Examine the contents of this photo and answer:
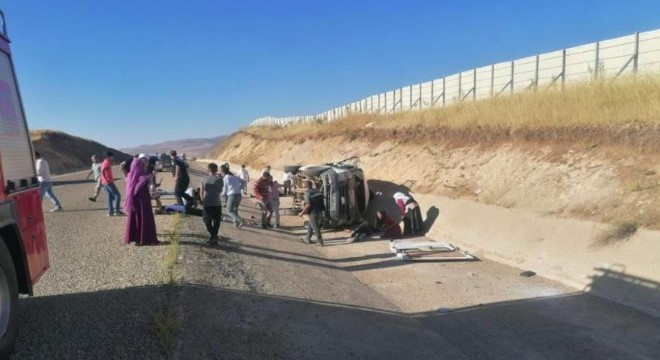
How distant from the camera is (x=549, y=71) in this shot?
21.6 m

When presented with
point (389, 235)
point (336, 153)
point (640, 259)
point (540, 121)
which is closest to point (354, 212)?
point (389, 235)

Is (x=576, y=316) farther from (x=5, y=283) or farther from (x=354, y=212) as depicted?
(x=354, y=212)

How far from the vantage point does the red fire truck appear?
13.9 ft

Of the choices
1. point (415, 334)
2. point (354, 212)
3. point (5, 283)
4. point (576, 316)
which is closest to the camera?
point (5, 283)

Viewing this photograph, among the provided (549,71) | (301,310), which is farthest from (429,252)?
(549,71)

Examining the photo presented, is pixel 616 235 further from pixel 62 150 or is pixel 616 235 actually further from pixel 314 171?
pixel 62 150

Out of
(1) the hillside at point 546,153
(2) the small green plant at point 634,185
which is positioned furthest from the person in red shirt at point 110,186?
(2) the small green plant at point 634,185

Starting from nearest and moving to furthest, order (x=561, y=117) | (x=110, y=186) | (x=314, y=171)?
(x=561, y=117), (x=110, y=186), (x=314, y=171)

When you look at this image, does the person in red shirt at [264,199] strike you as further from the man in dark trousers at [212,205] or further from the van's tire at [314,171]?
the man in dark trousers at [212,205]

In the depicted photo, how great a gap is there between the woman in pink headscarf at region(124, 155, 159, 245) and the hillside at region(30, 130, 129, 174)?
54915 millimetres

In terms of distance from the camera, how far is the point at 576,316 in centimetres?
780

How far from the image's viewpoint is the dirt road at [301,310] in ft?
17.8

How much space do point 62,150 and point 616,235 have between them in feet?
265

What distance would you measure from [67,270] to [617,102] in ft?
44.0
